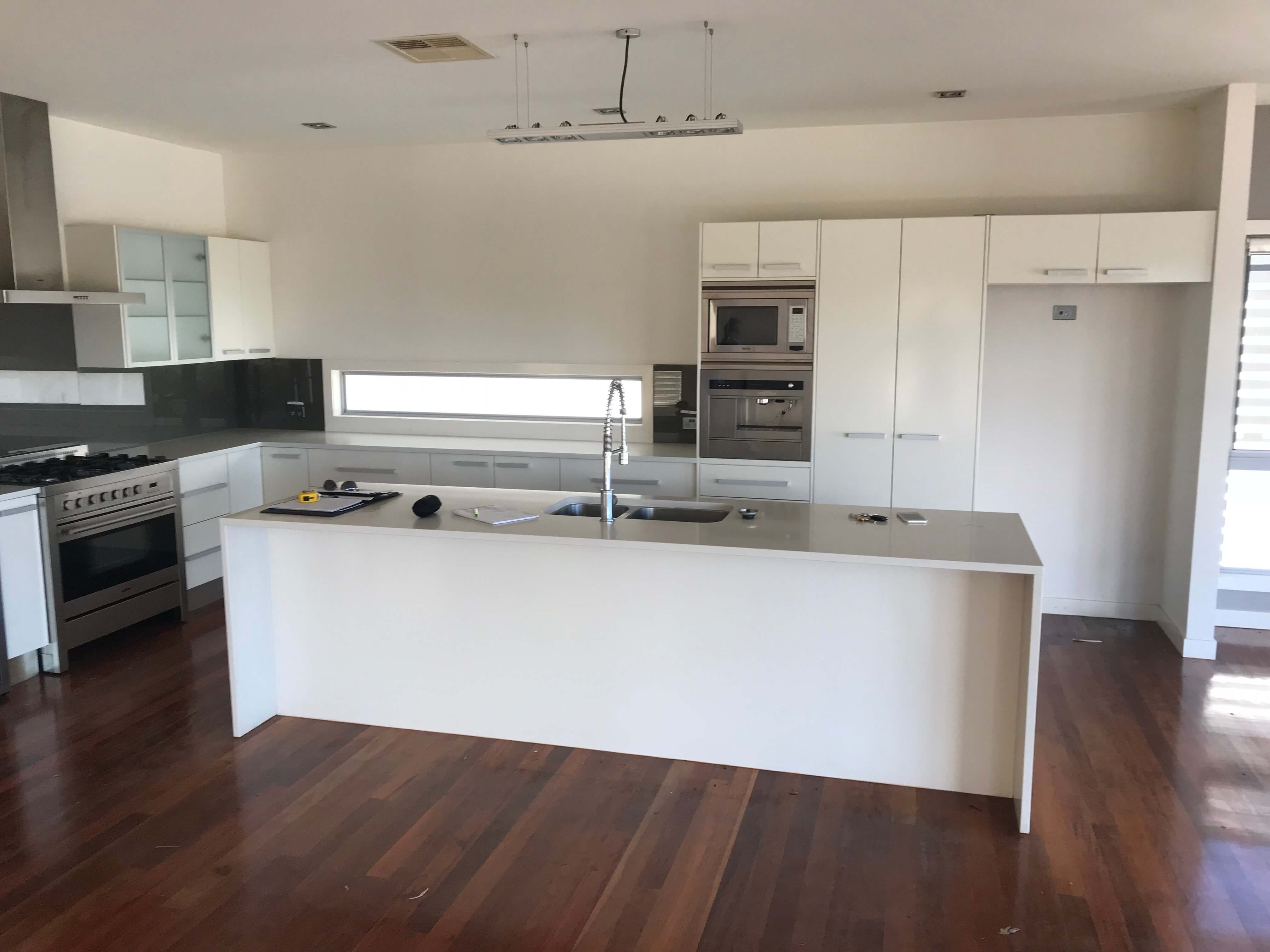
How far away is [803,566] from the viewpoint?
333 cm

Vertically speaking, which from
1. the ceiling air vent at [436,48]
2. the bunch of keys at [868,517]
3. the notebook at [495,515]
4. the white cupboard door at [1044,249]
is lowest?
the bunch of keys at [868,517]

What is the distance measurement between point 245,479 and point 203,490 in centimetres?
38

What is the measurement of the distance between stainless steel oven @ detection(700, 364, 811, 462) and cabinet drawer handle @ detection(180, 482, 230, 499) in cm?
277

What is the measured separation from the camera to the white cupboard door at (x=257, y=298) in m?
6.11

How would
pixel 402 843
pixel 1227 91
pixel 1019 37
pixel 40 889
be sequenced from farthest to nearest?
pixel 1227 91, pixel 1019 37, pixel 402 843, pixel 40 889

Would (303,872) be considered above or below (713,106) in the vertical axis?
below

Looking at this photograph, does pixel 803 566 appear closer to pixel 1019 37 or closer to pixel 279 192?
pixel 1019 37

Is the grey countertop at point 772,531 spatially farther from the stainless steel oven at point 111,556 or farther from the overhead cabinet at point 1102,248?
the overhead cabinet at point 1102,248

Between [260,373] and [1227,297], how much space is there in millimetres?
5661

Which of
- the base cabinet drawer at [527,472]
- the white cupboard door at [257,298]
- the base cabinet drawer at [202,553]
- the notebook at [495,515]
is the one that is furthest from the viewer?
the white cupboard door at [257,298]

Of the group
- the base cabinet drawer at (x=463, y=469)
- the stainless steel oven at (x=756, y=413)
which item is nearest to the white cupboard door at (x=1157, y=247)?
the stainless steel oven at (x=756, y=413)

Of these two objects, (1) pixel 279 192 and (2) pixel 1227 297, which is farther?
(1) pixel 279 192

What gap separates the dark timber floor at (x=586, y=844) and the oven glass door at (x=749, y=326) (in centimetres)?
224

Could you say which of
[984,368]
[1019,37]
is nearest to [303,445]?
[984,368]
